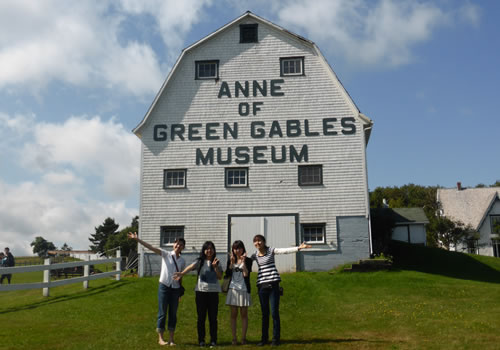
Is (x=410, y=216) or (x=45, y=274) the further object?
(x=410, y=216)

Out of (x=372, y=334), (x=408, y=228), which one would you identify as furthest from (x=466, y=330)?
(x=408, y=228)

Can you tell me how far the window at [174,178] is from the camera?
21719 mm

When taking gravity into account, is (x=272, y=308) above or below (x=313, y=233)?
below

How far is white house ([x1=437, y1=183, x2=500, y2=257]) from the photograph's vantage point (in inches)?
1889

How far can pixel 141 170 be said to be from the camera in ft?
72.1

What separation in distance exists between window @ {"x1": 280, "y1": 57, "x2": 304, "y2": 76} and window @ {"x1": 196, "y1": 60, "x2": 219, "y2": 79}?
325 cm

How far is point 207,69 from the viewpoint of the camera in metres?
22.7

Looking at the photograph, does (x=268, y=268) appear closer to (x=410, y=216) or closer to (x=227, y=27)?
(x=227, y=27)

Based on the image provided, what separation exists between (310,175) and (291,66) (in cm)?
553

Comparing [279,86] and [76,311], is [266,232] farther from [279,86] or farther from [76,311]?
[76,311]

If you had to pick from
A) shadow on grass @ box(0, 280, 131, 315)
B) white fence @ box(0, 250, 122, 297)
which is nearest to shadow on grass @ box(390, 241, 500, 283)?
shadow on grass @ box(0, 280, 131, 315)

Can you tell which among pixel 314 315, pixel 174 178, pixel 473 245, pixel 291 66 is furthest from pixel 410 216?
pixel 314 315

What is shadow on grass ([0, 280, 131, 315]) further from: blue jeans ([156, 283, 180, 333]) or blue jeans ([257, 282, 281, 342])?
blue jeans ([257, 282, 281, 342])

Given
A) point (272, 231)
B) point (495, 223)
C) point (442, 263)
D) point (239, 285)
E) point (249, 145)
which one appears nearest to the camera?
point (239, 285)
